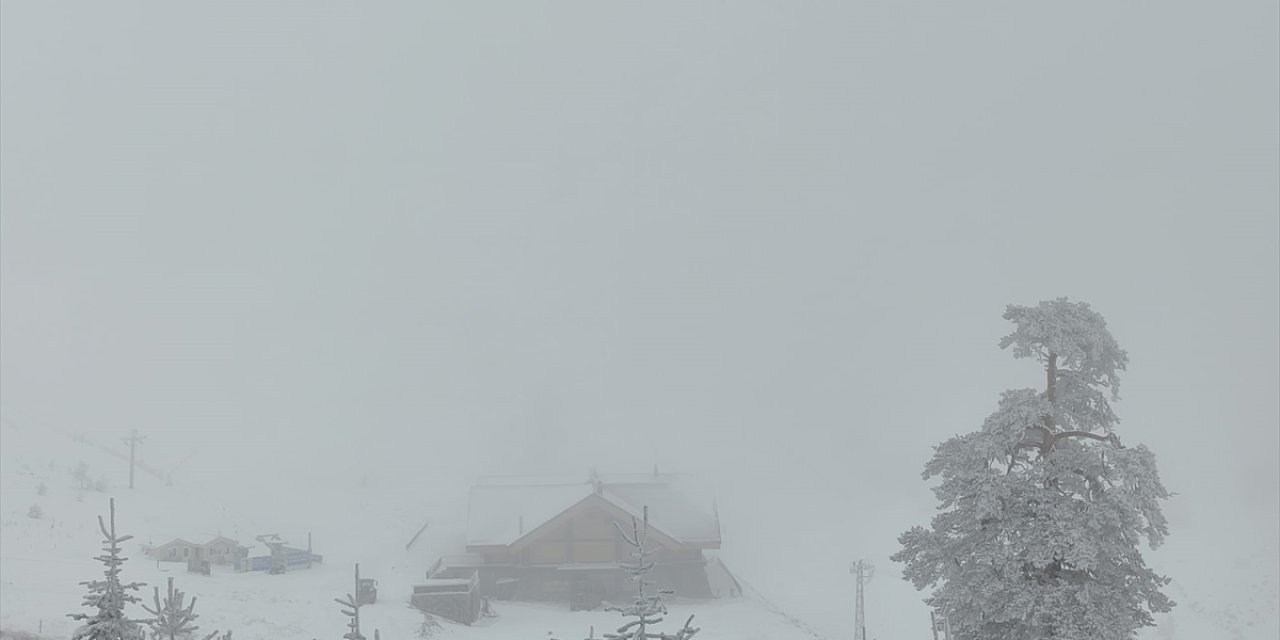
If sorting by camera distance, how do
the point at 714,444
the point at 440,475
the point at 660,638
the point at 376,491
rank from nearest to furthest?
1. the point at 660,638
2. the point at 376,491
3. the point at 440,475
4. the point at 714,444

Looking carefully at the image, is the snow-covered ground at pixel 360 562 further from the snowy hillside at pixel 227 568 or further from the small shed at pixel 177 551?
the small shed at pixel 177 551

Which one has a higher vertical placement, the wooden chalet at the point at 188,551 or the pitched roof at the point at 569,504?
the pitched roof at the point at 569,504

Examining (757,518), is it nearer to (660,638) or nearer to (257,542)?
(257,542)

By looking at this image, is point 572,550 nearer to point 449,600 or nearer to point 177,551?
point 449,600

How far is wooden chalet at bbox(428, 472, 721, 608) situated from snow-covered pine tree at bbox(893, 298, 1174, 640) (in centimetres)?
3662

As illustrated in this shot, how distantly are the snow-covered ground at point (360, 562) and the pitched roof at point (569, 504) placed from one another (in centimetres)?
439

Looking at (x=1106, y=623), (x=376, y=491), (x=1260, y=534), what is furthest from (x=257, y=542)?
(x=1260, y=534)

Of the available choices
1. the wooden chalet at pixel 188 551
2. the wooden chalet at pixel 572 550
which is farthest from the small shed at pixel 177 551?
the wooden chalet at pixel 572 550

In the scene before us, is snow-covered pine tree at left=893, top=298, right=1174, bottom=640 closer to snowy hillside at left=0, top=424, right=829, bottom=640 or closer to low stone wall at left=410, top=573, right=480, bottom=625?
snowy hillside at left=0, top=424, right=829, bottom=640

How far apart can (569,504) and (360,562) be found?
14.0 metres

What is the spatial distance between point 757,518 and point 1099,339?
249ft

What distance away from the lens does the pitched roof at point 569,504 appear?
50906 mm

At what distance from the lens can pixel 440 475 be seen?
334 feet

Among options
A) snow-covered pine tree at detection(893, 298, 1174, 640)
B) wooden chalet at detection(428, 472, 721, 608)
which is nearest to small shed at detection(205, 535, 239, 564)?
wooden chalet at detection(428, 472, 721, 608)
